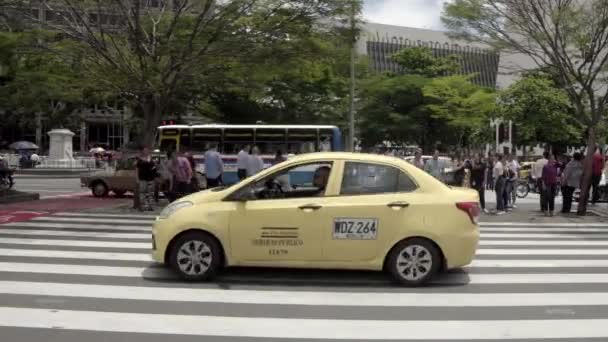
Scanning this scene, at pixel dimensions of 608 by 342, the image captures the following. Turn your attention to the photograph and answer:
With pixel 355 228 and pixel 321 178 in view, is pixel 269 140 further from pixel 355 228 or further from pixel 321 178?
pixel 355 228

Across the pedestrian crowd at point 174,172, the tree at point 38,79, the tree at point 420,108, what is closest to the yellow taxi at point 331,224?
the pedestrian crowd at point 174,172

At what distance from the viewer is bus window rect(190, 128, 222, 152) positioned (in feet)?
95.9

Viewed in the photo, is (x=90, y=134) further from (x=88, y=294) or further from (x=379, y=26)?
(x=88, y=294)

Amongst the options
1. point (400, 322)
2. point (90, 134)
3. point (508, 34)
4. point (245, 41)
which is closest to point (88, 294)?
point (400, 322)

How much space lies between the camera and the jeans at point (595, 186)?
18.0 metres

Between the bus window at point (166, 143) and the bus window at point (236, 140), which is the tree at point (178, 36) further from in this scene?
the bus window at point (166, 143)

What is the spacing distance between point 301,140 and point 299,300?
71.7ft

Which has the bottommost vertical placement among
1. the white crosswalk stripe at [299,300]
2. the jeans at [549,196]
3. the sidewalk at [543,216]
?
the white crosswalk stripe at [299,300]

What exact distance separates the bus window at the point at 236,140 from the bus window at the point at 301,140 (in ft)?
5.69

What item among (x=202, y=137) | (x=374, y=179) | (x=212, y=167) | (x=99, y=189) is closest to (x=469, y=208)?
(x=374, y=179)

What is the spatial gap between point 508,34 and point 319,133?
41.3 ft

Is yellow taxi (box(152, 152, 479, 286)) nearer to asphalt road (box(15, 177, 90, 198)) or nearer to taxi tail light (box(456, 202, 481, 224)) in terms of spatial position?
taxi tail light (box(456, 202, 481, 224))

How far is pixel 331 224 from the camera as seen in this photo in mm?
7891

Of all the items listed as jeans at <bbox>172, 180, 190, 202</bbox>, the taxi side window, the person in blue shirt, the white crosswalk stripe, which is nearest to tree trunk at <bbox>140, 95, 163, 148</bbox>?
the person in blue shirt
